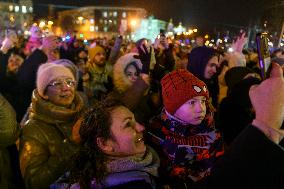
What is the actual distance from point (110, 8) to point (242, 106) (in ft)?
386

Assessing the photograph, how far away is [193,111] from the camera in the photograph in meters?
2.77

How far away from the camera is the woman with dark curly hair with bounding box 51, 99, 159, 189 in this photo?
1.92 meters

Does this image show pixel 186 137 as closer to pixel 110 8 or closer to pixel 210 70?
pixel 210 70

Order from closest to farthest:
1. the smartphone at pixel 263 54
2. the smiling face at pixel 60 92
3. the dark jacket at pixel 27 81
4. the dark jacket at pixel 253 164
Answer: the dark jacket at pixel 253 164 → the smartphone at pixel 263 54 → the smiling face at pixel 60 92 → the dark jacket at pixel 27 81

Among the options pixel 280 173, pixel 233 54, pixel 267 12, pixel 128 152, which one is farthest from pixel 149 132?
pixel 267 12

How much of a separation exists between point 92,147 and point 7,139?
0.85 meters

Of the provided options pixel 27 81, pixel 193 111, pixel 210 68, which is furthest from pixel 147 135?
pixel 27 81

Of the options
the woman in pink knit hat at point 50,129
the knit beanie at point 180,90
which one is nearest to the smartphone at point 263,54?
the knit beanie at point 180,90

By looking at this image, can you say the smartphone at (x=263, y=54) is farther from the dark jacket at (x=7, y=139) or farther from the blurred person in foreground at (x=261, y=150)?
the dark jacket at (x=7, y=139)

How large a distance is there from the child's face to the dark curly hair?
2.55 feet

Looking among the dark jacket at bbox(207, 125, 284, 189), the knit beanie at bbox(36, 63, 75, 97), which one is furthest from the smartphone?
the knit beanie at bbox(36, 63, 75, 97)

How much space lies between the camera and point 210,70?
462cm

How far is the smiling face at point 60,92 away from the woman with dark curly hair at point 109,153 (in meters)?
1.32

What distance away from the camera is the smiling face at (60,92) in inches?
136
